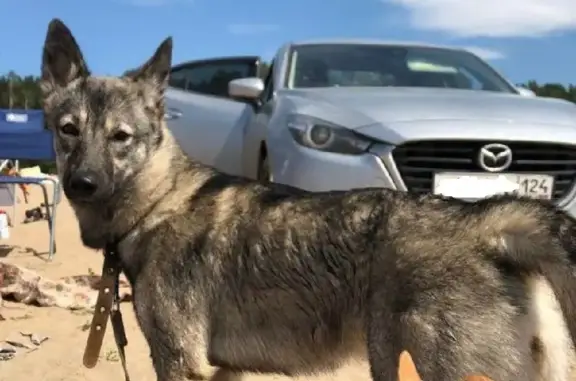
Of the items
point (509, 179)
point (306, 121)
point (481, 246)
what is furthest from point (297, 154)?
point (481, 246)

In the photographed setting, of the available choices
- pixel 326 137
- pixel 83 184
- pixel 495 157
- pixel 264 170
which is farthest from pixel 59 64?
pixel 495 157

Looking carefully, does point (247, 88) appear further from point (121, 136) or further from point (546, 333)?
point (546, 333)

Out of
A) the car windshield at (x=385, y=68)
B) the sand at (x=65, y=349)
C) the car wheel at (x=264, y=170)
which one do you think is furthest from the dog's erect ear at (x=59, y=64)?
the car windshield at (x=385, y=68)

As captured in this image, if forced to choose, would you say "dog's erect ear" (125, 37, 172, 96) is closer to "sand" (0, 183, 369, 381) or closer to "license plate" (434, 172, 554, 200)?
"sand" (0, 183, 369, 381)

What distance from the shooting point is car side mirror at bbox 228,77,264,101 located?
6242 millimetres

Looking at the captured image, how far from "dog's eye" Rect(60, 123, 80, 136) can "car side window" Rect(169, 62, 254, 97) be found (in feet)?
15.6

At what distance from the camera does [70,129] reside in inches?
133

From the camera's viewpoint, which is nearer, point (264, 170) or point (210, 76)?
point (264, 170)

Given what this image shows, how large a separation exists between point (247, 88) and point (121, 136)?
2.91 meters

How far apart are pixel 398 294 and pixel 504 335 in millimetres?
346

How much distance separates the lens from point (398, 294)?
2.65m

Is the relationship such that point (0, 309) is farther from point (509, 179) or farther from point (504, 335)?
point (504, 335)

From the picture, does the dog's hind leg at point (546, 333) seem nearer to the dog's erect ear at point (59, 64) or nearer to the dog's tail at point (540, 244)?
the dog's tail at point (540, 244)

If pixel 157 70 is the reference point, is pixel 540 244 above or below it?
below
